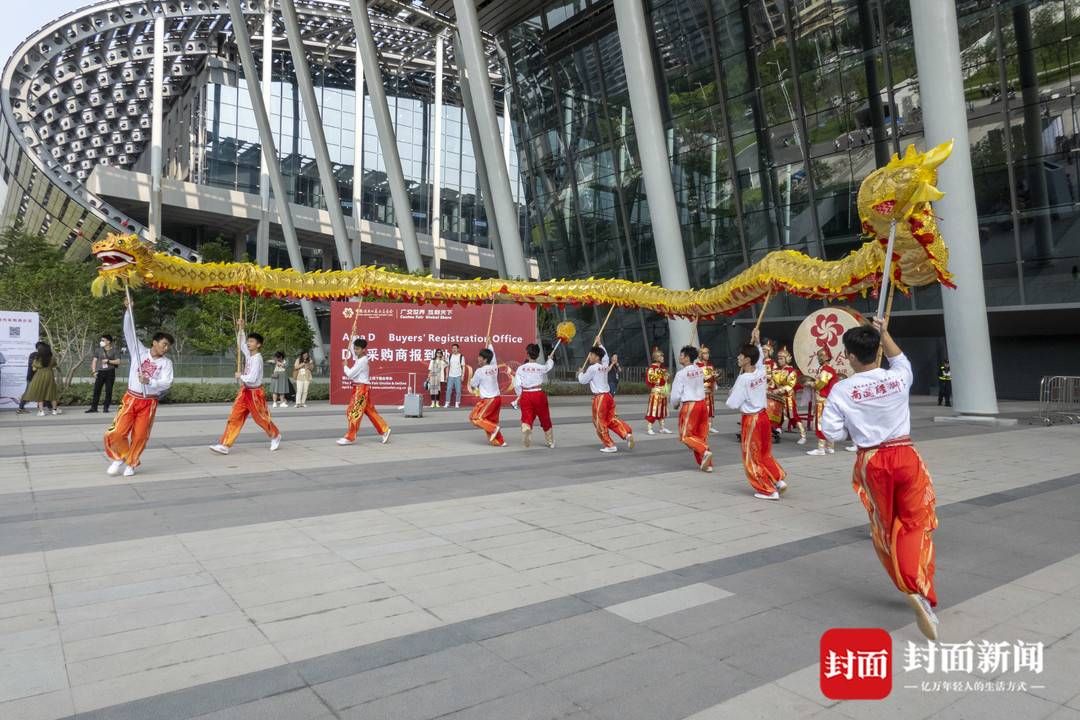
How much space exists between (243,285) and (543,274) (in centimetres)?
2233

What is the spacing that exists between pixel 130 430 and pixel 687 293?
24.9 ft

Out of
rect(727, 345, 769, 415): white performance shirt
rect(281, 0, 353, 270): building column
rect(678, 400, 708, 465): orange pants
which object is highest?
rect(281, 0, 353, 270): building column

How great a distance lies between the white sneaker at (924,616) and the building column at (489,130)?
62.1ft

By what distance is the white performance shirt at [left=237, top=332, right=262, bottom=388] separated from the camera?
30.8 feet

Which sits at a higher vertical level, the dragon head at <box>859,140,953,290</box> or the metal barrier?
the dragon head at <box>859,140,953,290</box>

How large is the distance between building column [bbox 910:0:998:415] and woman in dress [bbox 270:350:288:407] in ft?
51.2

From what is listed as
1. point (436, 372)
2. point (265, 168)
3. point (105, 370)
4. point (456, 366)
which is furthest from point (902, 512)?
point (265, 168)

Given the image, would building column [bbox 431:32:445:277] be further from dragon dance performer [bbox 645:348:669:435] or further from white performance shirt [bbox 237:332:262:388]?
white performance shirt [bbox 237:332:262:388]

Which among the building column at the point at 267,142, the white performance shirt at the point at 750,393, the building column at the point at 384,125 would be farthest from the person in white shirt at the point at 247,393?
the building column at the point at 267,142

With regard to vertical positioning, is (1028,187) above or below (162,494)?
above

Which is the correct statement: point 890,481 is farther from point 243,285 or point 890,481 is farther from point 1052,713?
point 243,285

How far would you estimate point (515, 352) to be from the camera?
18750 millimetres

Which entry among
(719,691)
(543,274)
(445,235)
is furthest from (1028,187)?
(445,235)

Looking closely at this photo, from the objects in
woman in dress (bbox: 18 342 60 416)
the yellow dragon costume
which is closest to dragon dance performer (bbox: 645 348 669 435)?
the yellow dragon costume
